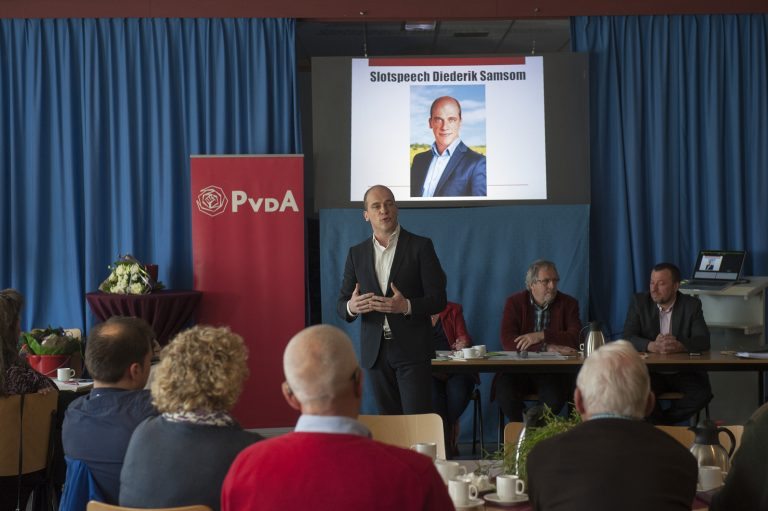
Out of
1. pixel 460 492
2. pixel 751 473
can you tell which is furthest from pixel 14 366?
pixel 751 473

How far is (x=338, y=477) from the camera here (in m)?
1.84

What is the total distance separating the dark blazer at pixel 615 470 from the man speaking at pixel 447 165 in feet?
18.4

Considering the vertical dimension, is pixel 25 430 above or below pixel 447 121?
below

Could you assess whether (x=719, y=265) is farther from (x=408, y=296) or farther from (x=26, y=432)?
(x=26, y=432)

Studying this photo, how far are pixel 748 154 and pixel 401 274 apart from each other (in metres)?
4.37

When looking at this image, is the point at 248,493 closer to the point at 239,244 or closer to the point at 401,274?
the point at 401,274

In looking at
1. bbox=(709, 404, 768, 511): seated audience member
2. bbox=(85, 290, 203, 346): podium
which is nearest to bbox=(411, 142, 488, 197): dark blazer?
bbox=(85, 290, 203, 346): podium

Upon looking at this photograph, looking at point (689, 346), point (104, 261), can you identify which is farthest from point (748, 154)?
point (104, 261)

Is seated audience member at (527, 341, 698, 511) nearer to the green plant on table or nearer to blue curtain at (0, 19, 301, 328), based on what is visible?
the green plant on table

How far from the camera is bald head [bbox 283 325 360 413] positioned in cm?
196

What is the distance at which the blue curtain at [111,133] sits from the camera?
7625 mm

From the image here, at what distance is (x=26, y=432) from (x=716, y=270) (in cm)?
530

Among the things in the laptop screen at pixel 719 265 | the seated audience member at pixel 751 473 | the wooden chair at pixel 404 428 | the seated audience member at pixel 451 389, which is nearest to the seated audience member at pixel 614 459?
the seated audience member at pixel 751 473

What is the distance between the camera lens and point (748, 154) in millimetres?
7773
